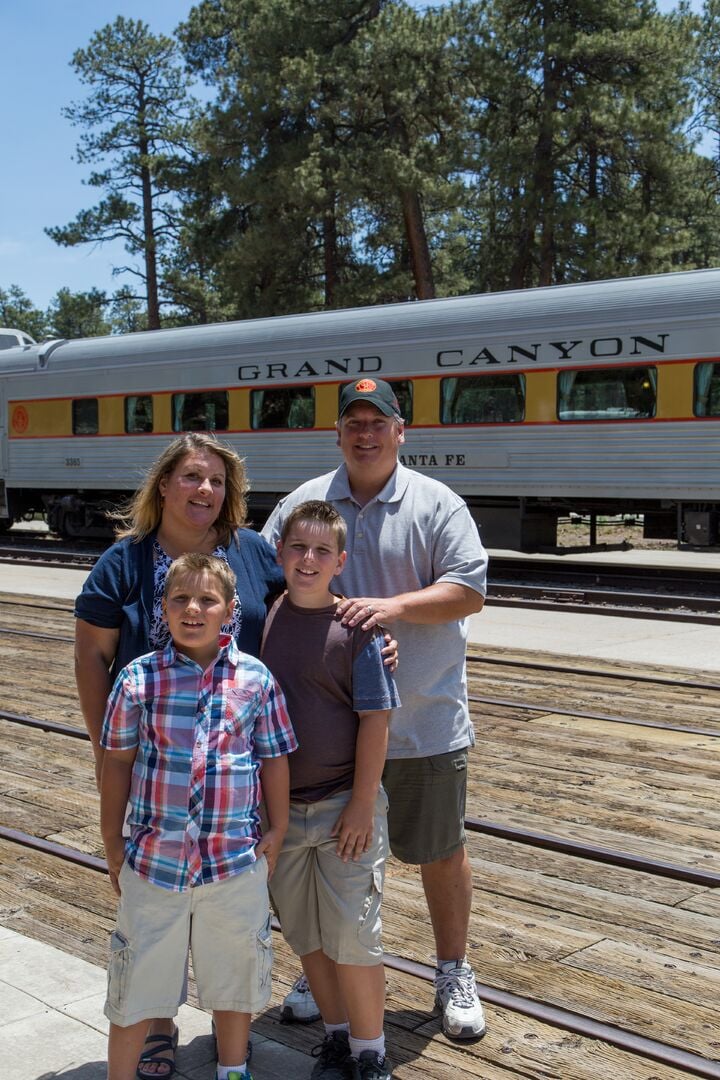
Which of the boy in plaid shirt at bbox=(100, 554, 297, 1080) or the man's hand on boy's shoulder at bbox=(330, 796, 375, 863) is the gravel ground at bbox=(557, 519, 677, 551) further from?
the boy in plaid shirt at bbox=(100, 554, 297, 1080)

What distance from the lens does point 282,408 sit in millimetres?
16766

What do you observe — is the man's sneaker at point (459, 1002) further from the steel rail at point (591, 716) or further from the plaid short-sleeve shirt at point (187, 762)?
the steel rail at point (591, 716)

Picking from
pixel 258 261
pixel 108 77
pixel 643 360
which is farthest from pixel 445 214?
pixel 643 360

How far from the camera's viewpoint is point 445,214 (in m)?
31.5

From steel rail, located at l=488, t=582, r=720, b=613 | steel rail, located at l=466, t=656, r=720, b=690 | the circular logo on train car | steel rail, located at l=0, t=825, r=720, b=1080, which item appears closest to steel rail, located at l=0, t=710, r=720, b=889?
steel rail, located at l=0, t=825, r=720, b=1080

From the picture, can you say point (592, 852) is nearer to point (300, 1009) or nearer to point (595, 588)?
point (300, 1009)

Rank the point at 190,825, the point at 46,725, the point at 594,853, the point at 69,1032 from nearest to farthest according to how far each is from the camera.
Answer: the point at 190,825 → the point at 69,1032 → the point at 594,853 → the point at 46,725

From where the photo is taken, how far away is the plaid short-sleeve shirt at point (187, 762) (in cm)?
277

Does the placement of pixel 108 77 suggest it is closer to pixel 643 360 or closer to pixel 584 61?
pixel 584 61

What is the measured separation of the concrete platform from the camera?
10.0ft

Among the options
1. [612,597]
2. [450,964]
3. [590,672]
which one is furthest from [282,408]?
[450,964]

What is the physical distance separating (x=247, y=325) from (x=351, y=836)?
14.9 m

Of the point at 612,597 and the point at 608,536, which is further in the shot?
the point at 608,536

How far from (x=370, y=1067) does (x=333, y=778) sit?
708 millimetres
